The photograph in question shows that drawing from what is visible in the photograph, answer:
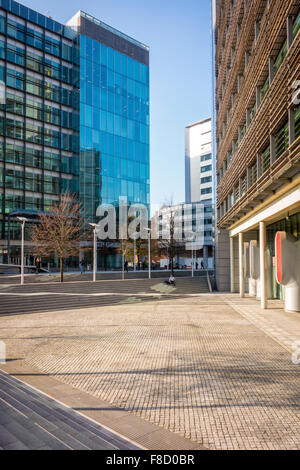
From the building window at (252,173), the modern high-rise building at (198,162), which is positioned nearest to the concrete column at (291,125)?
the building window at (252,173)

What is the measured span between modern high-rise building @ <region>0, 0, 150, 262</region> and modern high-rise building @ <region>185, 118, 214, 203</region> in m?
40.5

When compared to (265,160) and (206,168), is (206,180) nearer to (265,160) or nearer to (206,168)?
(206,168)

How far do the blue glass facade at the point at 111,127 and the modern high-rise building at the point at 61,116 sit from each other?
0.51ft

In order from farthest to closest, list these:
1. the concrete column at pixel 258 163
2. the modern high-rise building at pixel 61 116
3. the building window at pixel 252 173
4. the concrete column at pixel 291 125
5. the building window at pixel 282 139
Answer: the modern high-rise building at pixel 61 116, the building window at pixel 252 173, the concrete column at pixel 258 163, the building window at pixel 282 139, the concrete column at pixel 291 125

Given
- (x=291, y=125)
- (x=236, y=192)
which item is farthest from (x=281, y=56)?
(x=236, y=192)

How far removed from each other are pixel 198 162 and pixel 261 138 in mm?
84495

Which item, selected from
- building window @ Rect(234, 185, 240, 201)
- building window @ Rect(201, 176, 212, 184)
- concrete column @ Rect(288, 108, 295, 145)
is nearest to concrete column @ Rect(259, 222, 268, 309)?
concrete column @ Rect(288, 108, 295, 145)

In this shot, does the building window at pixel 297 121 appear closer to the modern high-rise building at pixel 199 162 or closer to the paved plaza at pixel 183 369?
the paved plaza at pixel 183 369

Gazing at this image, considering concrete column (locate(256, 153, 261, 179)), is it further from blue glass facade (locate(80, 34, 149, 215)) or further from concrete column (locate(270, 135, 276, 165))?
blue glass facade (locate(80, 34, 149, 215))

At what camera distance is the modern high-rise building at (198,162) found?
97812mm

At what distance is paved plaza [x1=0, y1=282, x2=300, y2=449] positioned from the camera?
5375 millimetres

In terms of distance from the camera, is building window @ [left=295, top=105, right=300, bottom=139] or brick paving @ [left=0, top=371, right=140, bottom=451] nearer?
brick paving @ [left=0, top=371, right=140, bottom=451]

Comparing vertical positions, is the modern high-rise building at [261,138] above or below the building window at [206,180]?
below
